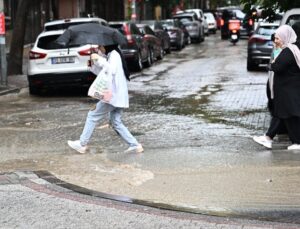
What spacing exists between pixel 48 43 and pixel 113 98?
7.26m

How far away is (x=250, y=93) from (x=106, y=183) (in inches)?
341

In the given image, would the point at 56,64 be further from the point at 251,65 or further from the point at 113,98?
the point at 251,65

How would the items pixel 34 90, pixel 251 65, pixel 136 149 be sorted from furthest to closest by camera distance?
1. pixel 251 65
2. pixel 34 90
3. pixel 136 149

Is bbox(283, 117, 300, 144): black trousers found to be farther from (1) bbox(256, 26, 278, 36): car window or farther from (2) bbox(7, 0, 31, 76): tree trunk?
(2) bbox(7, 0, 31, 76): tree trunk

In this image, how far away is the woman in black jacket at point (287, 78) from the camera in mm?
8297

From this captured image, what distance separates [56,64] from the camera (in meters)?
15.0

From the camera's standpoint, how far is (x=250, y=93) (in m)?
15.3

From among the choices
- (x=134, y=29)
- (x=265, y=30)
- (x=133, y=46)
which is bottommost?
(x=133, y=46)

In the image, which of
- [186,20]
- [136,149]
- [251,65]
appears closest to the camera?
[136,149]

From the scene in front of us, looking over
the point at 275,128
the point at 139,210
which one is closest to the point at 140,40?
the point at 275,128

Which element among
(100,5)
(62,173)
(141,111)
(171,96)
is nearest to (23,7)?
(171,96)

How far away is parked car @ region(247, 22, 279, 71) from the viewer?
19.8 metres

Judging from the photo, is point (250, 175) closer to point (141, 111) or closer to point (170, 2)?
point (141, 111)

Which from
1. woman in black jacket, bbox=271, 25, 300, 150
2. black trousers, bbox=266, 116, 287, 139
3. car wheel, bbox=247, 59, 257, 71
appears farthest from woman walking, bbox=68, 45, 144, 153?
car wheel, bbox=247, 59, 257, 71
